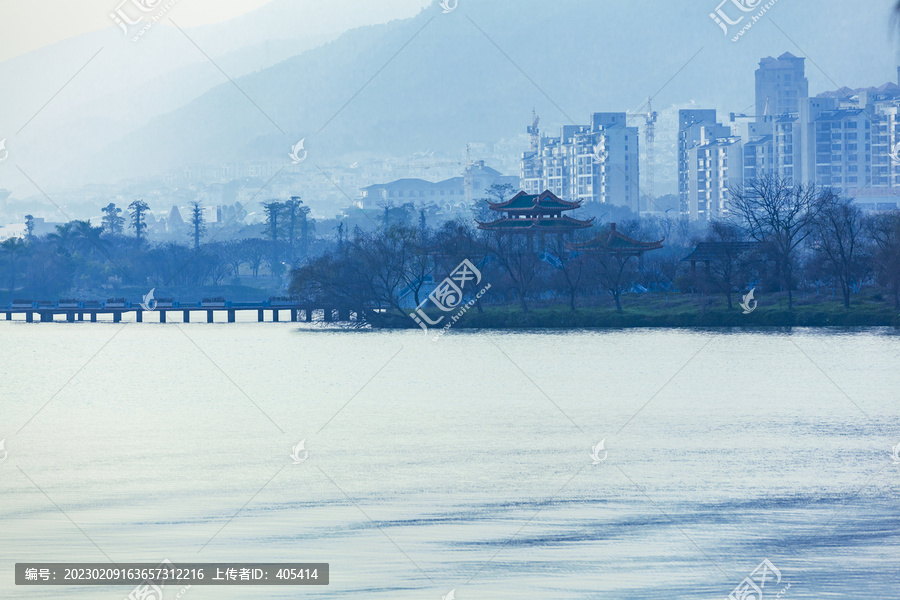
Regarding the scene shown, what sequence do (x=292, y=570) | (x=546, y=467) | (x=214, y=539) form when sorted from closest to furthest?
(x=292, y=570) → (x=214, y=539) → (x=546, y=467)

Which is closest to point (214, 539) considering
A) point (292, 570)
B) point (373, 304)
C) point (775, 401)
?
point (292, 570)

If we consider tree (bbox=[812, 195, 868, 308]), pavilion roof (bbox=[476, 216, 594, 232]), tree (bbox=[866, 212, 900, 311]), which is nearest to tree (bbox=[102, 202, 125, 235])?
pavilion roof (bbox=[476, 216, 594, 232])

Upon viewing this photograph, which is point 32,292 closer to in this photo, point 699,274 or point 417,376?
point 699,274

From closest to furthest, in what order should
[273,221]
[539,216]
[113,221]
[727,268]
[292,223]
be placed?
1. [727,268]
2. [539,216]
3. [273,221]
4. [292,223]
5. [113,221]

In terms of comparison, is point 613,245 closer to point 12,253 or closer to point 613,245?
point 613,245

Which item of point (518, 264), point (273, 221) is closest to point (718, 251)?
point (518, 264)

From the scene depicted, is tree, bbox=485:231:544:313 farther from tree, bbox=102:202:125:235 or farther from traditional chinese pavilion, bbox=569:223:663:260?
tree, bbox=102:202:125:235
